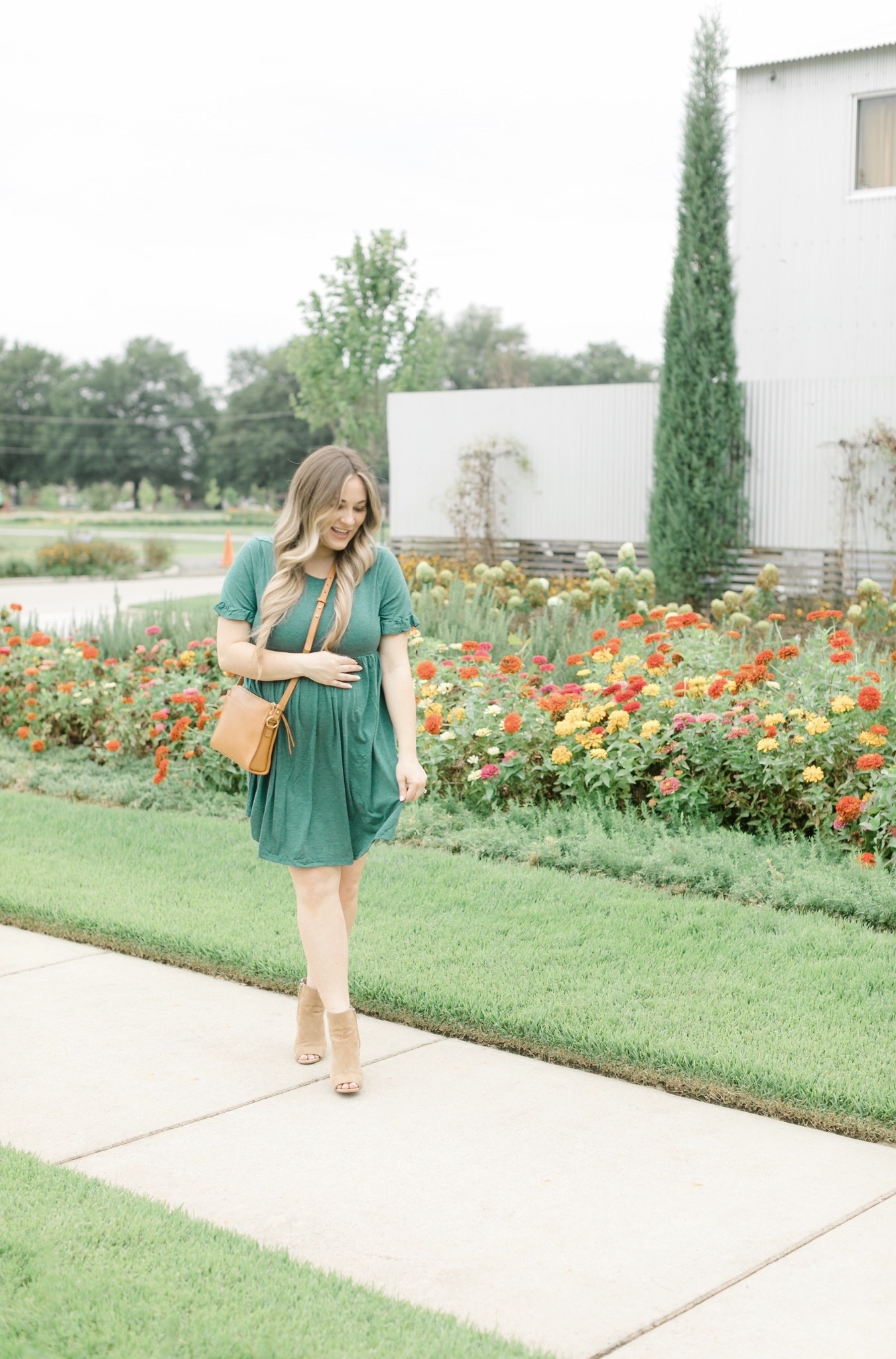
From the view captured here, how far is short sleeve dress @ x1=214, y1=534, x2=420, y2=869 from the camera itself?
361 cm

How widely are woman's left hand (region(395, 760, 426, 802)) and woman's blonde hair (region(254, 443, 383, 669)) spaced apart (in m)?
0.38

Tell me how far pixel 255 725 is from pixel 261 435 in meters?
93.1

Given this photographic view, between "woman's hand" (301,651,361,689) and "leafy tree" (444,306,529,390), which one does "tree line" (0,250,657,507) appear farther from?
"woman's hand" (301,651,361,689)

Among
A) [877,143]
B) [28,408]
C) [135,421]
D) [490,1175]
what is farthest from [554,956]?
[28,408]

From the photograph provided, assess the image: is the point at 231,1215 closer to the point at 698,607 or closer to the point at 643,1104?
the point at 643,1104

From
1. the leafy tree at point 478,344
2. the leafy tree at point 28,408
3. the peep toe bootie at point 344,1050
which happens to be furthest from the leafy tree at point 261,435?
the peep toe bootie at point 344,1050

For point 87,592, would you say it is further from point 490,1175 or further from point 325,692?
point 490,1175

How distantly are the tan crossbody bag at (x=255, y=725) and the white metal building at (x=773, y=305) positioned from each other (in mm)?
10642

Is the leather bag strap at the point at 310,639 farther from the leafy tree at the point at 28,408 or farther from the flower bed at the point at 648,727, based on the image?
the leafy tree at the point at 28,408

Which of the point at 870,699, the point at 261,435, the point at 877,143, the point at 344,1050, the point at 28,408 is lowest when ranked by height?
the point at 344,1050

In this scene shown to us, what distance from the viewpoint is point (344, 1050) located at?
3.59m

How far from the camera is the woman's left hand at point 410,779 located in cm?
367

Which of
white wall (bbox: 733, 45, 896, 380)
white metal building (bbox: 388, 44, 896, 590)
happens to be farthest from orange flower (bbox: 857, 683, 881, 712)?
white wall (bbox: 733, 45, 896, 380)

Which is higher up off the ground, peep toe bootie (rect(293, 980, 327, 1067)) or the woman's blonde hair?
the woman's blonde hair
